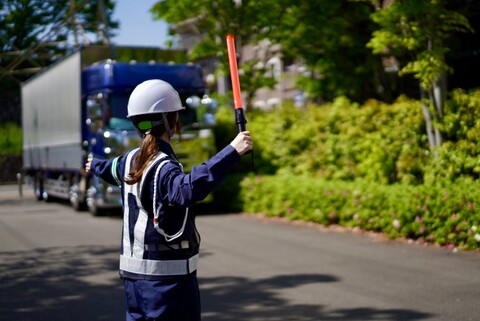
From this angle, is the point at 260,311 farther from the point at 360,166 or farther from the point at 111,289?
the point at 360,166

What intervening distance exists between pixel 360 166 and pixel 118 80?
18.5 feet

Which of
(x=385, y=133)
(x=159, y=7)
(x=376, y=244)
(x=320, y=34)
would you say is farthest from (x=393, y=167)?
(x=159, y=7)

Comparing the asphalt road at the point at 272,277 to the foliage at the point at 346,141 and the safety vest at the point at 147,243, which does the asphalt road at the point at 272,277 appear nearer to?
the foliage at the point at 346,141

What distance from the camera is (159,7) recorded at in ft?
66.8

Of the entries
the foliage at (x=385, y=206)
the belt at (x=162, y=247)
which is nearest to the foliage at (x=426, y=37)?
the foliage at (x=385, y=206)

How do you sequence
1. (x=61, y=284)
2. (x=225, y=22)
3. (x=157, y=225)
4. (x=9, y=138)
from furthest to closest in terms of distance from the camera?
(x=9, y=138)
(x=225, y=22)
(x=61, y=284)
(x=157, y=225)

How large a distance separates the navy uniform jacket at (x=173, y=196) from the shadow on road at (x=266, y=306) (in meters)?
3.42

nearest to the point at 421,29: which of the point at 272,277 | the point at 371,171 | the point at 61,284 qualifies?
the point at 371,171

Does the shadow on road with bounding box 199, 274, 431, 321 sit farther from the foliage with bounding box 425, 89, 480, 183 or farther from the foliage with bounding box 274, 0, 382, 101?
the foliage with bounding box 274, 0, 382, 101

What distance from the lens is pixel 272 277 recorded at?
916 cm

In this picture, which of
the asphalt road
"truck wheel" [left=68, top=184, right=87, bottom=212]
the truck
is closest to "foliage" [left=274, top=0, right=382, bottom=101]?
the truck

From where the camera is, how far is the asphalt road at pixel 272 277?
732 centimetres

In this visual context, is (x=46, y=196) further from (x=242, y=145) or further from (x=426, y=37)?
(x=242, y=145)

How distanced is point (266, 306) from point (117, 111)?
1008 centimetres
